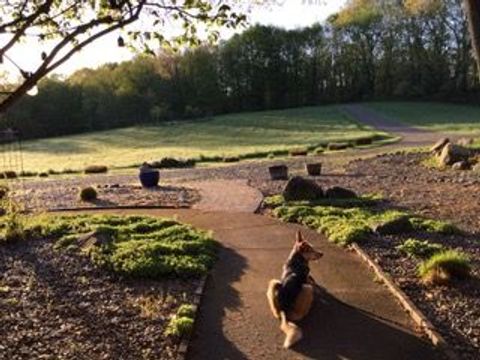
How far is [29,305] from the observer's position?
916 centimetres

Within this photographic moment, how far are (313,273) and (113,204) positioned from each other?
1035cm

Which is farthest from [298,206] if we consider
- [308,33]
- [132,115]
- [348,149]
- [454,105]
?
[308,33]

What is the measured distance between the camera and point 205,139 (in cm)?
6197

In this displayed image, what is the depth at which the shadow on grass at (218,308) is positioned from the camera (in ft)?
24.2

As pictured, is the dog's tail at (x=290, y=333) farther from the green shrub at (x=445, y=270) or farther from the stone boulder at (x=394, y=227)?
the stone boulder at (x=394, y=227)

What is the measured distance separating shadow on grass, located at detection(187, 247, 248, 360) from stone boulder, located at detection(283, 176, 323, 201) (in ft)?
18.5

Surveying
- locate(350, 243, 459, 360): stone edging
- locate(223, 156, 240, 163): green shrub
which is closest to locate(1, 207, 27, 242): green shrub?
locate(350, 243, 459, 360): stone edging

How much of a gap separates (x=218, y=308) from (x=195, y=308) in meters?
0.37

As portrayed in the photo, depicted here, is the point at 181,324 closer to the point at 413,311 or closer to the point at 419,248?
the point at 413,311

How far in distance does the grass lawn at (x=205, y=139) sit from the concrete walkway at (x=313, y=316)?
32.2m

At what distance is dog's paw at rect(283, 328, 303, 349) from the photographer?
7.33 metres

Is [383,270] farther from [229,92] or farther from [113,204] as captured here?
[229,92]

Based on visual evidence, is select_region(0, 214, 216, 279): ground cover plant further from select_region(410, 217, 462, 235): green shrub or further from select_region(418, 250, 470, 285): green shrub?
select_region(410, 217, 462, 235): green shrub

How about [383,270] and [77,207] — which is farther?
[77,207]
